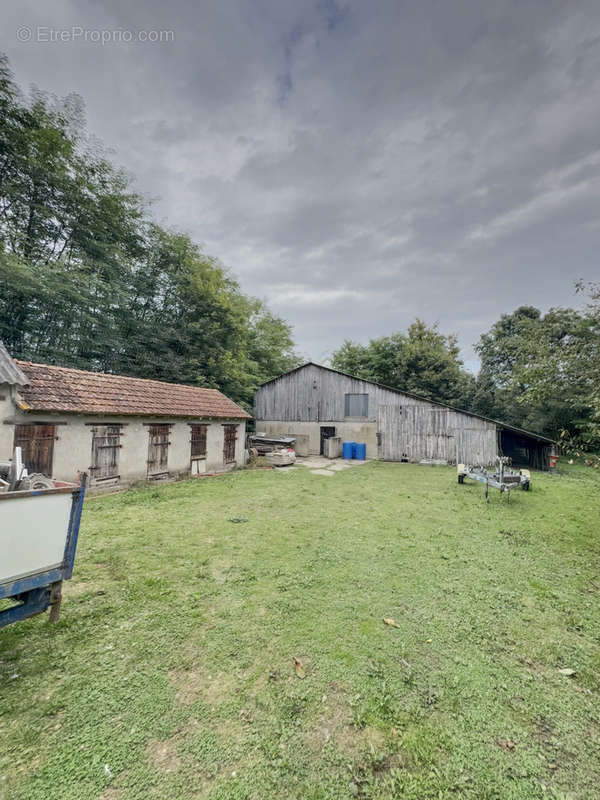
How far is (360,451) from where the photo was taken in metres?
19.5

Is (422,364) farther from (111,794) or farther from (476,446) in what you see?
(111,794)

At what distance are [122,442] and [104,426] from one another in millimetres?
803

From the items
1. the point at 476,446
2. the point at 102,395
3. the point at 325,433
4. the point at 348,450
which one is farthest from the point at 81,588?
the point at 476,446

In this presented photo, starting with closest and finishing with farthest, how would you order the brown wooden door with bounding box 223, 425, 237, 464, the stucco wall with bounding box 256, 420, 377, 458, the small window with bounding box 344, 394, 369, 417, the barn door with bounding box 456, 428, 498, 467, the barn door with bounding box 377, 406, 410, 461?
the brown wooden door with bounding box 223, 425, 237, 464 → the barn door with bounding box 456, 428, 498, 467 → the barn door with bounding box 377, 406, 410, 461 → the stucco wall with bounding box 256, 420, 377, 458 → the small window with bounding box 344, 394, 369, 417

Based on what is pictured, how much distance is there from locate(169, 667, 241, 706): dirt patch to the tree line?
8.58 m

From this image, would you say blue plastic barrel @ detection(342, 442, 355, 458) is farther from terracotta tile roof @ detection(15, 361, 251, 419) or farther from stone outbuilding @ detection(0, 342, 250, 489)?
terracotta tile roof @ detection(15, 361, 251, 419)

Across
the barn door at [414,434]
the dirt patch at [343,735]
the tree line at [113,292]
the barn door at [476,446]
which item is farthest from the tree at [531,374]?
the dirt patch at [343,735]

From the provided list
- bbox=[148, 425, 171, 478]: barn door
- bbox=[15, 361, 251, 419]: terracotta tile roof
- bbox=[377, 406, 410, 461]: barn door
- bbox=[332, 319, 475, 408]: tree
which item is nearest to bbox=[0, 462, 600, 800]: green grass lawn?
bbox=[15, 361, 251, 419]: terracotta tile roof

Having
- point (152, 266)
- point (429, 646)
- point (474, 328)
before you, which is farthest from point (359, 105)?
point (474, 328)

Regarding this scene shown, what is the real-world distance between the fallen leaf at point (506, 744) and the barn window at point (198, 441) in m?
12.2

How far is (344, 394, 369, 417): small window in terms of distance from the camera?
786 inches

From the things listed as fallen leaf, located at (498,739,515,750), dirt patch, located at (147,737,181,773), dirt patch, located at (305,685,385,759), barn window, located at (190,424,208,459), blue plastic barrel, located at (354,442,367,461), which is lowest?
dirt patch, located at (305,685,385,759)

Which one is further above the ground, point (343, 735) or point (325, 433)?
point (325, 433)

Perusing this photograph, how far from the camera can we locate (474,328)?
3083 centimetres
